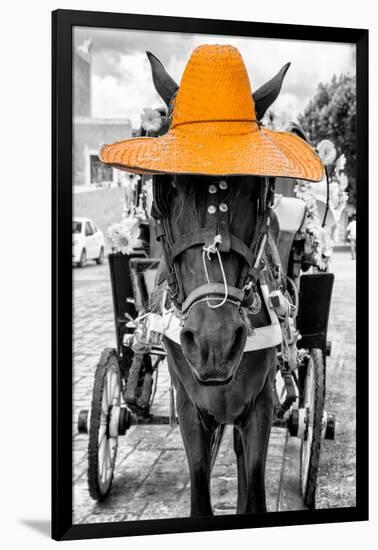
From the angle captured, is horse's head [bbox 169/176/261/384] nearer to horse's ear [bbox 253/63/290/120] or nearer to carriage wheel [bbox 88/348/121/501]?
horse's ear [bbox 253/63/290/120]

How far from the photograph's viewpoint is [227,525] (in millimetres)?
4926

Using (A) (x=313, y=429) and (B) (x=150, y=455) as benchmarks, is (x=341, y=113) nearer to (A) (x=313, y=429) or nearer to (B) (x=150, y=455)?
(A) (x=313, y=429)

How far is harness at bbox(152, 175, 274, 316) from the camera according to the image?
3.82 metres

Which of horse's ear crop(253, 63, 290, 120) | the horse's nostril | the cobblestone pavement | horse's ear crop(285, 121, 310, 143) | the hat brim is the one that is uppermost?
horse's ear crop(253, 63, 290, 120)

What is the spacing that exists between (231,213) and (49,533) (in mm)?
1890

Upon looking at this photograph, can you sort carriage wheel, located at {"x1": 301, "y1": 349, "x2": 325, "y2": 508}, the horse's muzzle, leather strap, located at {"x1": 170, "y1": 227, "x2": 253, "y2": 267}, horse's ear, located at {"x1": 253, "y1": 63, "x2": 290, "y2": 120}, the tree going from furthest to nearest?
1. the tree
2. carriage wheel, located at {"x1": 301, "y1": 349, "x2": 325, "y2": 508}
3. horse's ear, located at {"x1": 253, "y1": 63, "x2": 290, "y2": 120}
4. leather strap, located at {"x1": 170, "y1": 227, "x2": 253, "y2": 267}
5. the horse's muzzle

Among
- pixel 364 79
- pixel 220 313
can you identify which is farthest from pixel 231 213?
pixel 364 79

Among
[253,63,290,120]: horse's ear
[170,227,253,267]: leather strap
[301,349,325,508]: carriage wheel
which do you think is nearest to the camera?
[170,227,253,267]: leather strap

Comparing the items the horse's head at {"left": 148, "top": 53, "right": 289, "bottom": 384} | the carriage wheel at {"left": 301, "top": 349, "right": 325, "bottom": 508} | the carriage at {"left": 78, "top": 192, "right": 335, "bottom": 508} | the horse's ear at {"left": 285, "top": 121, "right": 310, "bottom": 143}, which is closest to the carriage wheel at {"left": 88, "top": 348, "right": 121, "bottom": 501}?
the carriage at {"left": 78, "top": 192, "right": 335, "bottom": 508}

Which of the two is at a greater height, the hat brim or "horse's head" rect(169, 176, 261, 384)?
the hat brim

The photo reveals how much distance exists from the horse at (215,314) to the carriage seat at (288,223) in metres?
0.98

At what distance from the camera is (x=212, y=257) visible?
3.84 meters

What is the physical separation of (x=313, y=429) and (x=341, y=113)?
5.58 ft

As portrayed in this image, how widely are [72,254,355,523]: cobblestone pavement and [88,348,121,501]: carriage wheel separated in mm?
49
